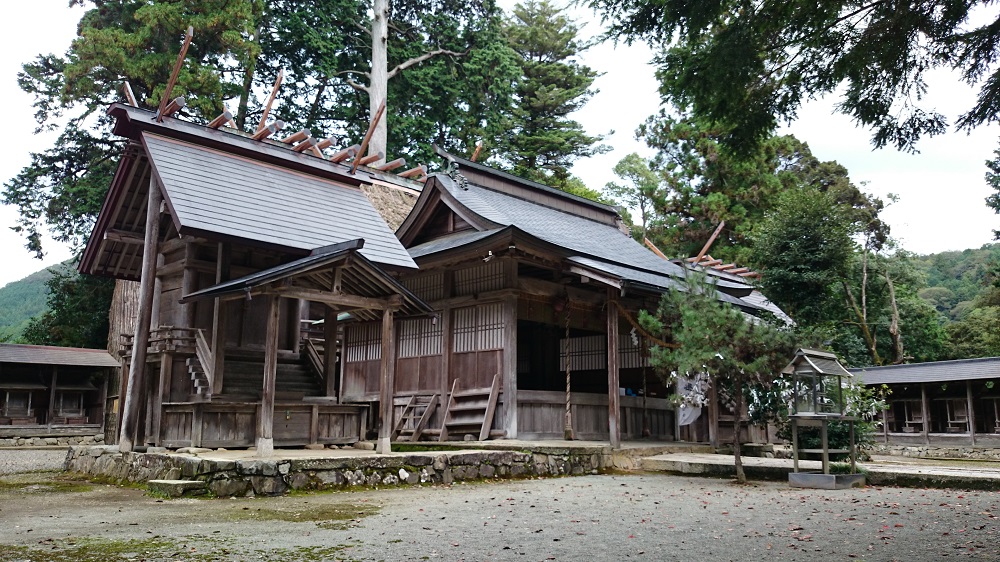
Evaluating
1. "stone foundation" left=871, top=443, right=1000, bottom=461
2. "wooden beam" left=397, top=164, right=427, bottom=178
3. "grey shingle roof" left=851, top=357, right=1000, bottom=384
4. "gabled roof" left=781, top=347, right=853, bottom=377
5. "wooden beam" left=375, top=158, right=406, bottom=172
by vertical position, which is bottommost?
"stone foundation" left=871, top=443, right=1000, bottom=461

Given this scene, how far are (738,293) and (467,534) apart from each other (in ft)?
50.1

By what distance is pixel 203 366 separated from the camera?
12305mm

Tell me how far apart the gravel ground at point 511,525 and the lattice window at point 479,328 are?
4.76 metres

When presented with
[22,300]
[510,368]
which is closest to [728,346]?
[510,368]

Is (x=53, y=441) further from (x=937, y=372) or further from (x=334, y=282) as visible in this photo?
(x=937, y=372)

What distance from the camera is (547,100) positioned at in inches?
1430

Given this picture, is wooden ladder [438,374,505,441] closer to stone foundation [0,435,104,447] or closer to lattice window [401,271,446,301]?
lattice window [401,271,446,301]

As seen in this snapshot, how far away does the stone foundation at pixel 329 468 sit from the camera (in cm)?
908

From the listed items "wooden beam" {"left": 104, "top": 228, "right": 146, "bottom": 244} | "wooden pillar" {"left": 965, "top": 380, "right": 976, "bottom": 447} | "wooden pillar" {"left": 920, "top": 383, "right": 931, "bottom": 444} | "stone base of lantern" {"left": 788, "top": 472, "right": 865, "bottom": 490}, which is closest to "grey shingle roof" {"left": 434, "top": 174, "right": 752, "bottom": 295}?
"stone base of lantern" {"left": 788, "top": 472, "right": 865, "bottom": 490}

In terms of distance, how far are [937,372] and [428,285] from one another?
19.6 meters

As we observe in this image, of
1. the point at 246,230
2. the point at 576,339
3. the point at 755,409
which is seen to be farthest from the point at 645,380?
the point at 246,230

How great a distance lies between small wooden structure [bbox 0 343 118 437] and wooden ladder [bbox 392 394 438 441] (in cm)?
1563

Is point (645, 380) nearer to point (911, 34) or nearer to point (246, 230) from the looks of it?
point (246, 230)

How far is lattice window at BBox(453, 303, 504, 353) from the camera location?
14555 mm
